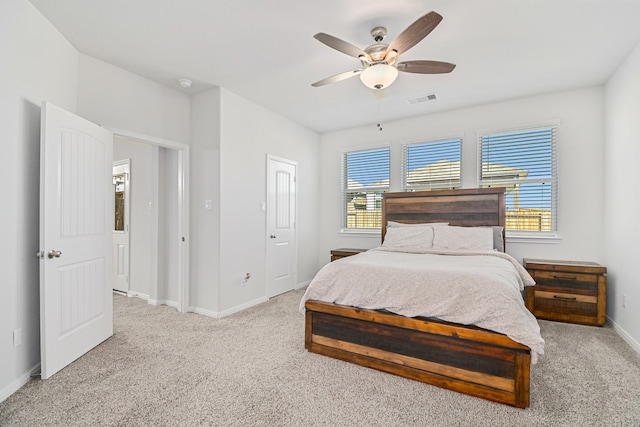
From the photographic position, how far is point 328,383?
220 cm

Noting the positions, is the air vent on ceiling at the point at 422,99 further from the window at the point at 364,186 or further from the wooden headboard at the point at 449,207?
the wooden headboard at the point at 449,207

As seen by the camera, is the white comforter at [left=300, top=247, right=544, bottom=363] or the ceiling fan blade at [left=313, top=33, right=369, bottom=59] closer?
the white comforter at [left=300, top=247, right=544, bottom=363]

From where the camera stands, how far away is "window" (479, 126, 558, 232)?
3.91 m

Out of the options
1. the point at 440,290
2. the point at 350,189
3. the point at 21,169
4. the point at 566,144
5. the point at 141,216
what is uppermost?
the point at 566,144

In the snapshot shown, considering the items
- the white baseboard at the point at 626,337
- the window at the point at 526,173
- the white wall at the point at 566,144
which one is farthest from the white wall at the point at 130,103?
the white baseboard at the point at 626,337

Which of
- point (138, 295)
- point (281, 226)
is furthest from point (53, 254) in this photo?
point (281, 226)

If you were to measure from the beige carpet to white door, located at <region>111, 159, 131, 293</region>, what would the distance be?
2106 millimetres

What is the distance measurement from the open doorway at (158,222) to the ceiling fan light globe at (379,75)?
248cm

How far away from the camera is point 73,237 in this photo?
2.52m

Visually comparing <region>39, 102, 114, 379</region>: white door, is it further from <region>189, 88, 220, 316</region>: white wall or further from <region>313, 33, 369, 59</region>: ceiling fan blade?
<region>313, 33, 369, 59</region>: ceiling fan blade

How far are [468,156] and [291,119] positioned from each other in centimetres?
270

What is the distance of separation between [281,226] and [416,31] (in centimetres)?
325

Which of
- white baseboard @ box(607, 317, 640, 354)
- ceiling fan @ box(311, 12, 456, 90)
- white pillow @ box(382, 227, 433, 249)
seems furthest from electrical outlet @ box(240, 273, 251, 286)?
white baseboard @ box(607, 317, 640, 354)

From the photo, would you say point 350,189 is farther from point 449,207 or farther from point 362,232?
point 449,207
